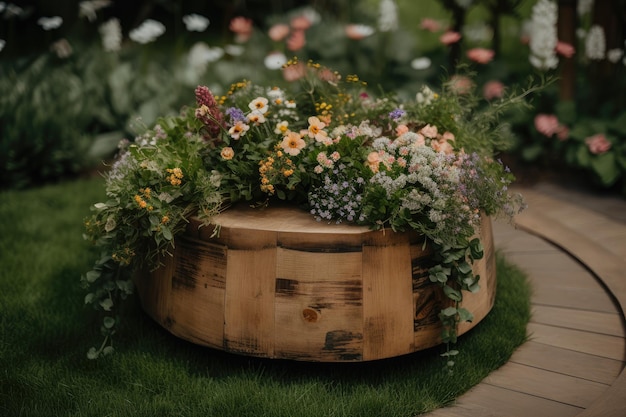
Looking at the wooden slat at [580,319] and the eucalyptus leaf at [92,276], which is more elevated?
the eucalyptus leaf at [92,276]

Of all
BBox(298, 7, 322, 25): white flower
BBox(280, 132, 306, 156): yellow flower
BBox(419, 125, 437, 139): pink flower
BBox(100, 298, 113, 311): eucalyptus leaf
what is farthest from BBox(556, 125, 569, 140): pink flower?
BBox(100, 298, 113, 311): eucalyptus leaf

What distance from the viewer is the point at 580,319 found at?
9.74ft

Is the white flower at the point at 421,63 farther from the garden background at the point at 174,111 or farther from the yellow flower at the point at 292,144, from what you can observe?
the yellow flower at the point at 292,144

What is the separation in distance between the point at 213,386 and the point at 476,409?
33.9 inches

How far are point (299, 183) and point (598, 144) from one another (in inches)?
94.7

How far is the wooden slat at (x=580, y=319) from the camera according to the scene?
288 centimetres

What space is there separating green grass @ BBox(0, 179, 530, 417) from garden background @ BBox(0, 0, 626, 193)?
5.37ft

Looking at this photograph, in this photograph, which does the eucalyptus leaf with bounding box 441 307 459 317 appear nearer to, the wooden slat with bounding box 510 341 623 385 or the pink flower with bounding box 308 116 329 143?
the wooden slat with bounding box 510 341 623 385

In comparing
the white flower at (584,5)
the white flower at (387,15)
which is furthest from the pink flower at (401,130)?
the white flower at (584,5)

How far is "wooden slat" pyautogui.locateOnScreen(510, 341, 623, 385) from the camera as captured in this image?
257cm

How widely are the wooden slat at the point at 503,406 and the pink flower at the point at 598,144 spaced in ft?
7.64

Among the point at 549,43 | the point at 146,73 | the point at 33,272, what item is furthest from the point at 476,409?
the point at 146,73

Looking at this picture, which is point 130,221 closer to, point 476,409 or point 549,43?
point 476,409

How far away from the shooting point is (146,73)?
5.73 metres
